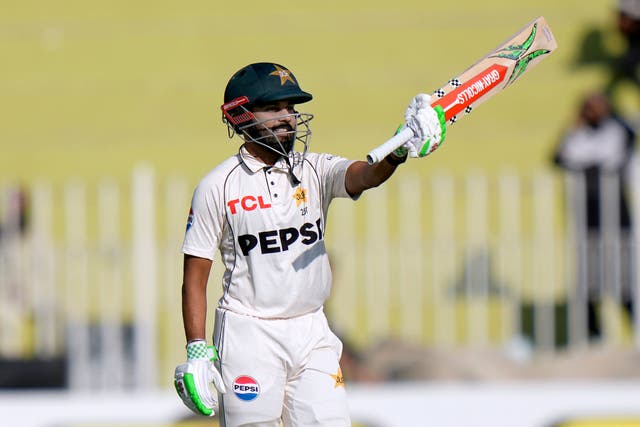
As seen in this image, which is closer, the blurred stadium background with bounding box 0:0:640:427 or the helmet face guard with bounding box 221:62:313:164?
the helmet face guard with bounding box 221:62:313:164

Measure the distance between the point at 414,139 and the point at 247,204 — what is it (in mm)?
623

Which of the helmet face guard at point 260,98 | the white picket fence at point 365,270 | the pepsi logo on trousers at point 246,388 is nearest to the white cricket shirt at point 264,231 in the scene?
the helmet face guard at point 260,98

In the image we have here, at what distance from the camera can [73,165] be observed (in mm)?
9578

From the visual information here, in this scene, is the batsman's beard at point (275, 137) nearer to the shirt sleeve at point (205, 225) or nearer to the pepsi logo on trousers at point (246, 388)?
the shirt sleeve at point (205, 225)

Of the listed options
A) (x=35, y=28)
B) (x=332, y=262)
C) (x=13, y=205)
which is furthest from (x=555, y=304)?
(x=35, y=28)

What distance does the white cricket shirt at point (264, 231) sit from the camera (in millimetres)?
3918

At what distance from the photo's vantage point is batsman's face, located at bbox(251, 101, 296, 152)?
387 centimetres

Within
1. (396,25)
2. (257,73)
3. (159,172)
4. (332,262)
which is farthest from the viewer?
(396,25)

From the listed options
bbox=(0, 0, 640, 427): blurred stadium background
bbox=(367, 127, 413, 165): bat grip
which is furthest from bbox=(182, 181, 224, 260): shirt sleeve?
bbox=(0, 0, 640, 427): blurred stadium background

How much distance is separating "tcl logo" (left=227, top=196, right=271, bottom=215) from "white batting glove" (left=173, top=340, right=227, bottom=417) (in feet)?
1.47

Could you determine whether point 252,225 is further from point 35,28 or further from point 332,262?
point 35,28

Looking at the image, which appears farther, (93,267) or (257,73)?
(93,267)

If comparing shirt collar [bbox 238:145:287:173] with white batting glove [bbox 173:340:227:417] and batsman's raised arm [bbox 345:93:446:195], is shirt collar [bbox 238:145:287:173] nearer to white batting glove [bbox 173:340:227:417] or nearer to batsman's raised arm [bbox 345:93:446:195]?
batsman's raised arm [bbox 345:93:446:195]

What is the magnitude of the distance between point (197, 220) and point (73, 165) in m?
5.85
